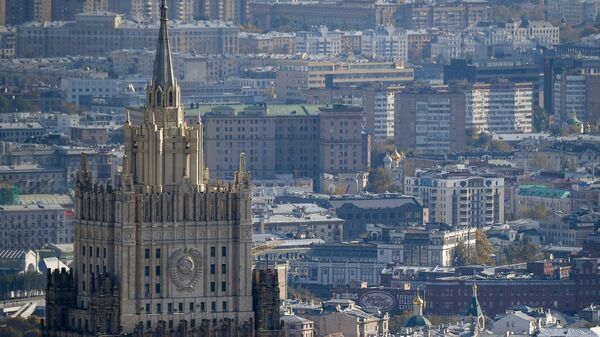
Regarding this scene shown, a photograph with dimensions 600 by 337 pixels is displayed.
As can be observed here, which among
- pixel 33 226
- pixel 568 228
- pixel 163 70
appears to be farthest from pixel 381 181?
pixel 163 70

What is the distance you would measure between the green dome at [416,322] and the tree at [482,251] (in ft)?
83.9

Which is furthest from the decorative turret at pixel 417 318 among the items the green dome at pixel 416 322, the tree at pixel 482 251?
the tree at pixel 482 251

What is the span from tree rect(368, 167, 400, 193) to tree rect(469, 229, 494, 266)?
2112cm

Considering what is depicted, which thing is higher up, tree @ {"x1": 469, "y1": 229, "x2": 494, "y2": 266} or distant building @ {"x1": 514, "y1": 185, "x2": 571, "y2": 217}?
distant building @ {"x1": 514, "y1": 185, "x2": 571, "y2": 217}

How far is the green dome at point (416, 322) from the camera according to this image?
123m

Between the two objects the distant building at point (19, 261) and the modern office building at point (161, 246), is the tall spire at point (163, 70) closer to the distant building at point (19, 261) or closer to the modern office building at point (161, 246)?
the modern office building at point (161, 246)

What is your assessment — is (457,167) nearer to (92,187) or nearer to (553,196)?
(553,196)

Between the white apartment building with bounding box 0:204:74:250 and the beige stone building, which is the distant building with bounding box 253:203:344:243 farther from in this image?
the beige stone building

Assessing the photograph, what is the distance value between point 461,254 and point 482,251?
2173mm

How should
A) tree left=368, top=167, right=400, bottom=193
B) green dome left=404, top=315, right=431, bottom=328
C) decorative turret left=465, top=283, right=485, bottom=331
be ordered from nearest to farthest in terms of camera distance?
1. green dome left=404, top=315, right=431, bottom=328
2. decorative turret left=465, top=283, right=485, bottom=331
3. tree left=368, top=167, right=400, bottom=193

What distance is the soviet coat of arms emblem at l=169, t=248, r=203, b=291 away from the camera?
204 ft

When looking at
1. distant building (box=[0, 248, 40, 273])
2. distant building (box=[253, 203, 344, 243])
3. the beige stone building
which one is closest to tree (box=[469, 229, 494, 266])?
distant building (box=[253, 203, 344, 243])

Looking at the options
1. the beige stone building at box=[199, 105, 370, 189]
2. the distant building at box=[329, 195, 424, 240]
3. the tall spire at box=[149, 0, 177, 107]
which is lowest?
the distant building at box=[329, 195, 424, 240]

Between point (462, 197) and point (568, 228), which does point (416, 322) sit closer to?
point (568, 228)
